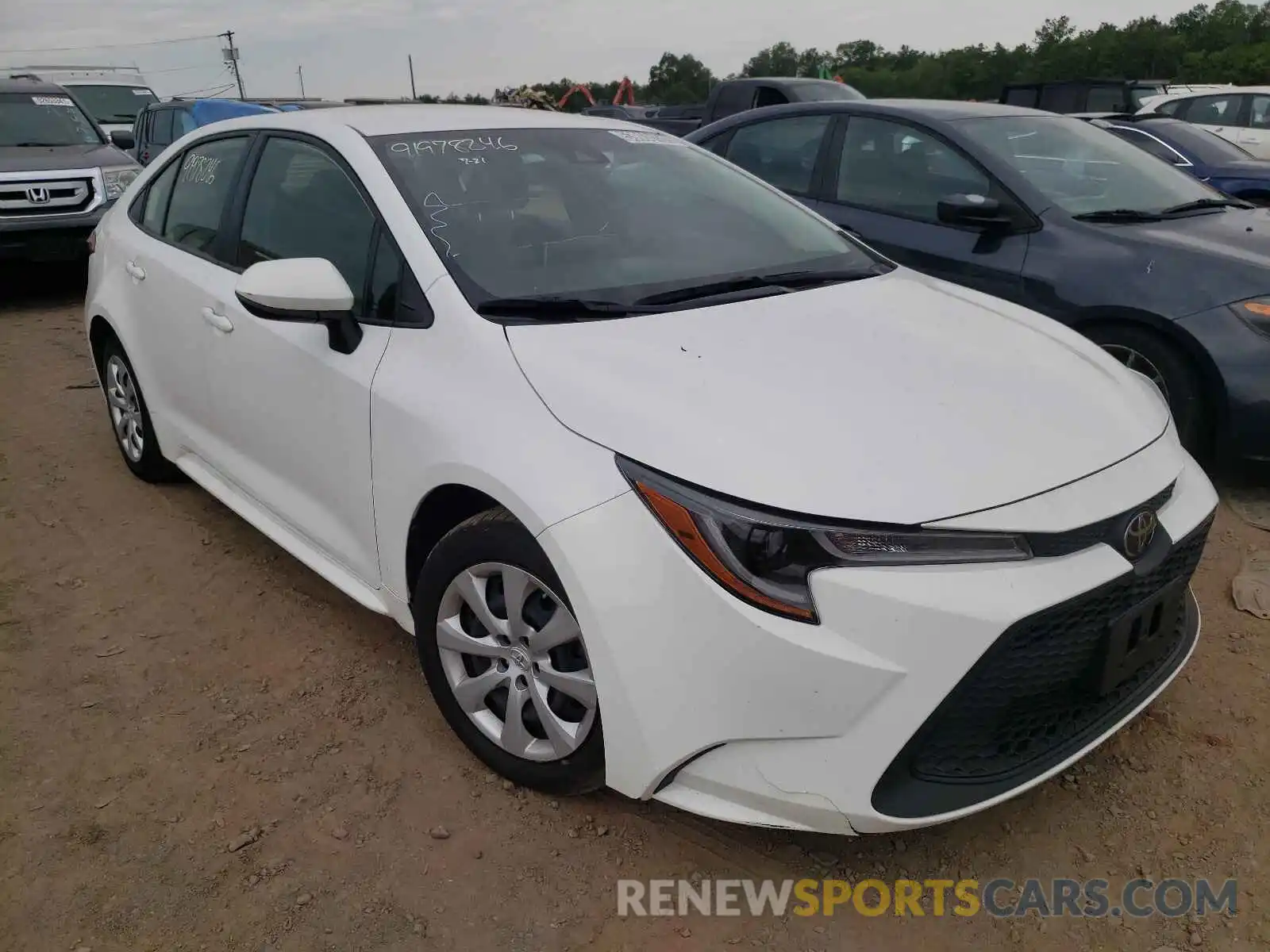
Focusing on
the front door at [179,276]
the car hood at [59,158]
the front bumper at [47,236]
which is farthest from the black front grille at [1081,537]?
the car hood at [59,158]

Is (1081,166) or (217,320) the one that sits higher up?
(1081,166)

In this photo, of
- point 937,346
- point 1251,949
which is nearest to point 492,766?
point 937,346

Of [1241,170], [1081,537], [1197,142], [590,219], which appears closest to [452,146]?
[590,219]

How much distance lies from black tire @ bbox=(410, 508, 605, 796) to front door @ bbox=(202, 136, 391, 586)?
0.30 metres

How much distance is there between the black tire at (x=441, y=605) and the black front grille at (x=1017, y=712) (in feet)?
2.21

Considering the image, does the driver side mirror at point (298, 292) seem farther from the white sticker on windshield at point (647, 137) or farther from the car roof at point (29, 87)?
the car roof at point (29, 87)

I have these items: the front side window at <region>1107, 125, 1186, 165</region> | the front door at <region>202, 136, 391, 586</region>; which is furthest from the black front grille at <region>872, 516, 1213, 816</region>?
the front side window at <region>1107, 125, 1186, 165</region>

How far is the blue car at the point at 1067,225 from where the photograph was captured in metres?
3.73

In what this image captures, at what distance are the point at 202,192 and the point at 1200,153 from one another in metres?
8.61

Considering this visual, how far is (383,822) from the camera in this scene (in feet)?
7.54

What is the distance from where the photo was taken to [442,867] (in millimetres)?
2160

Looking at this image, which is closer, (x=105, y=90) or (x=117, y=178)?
(x=117, y=178)

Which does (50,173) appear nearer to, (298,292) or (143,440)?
(143,440)

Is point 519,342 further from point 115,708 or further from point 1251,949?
point 1251,949
